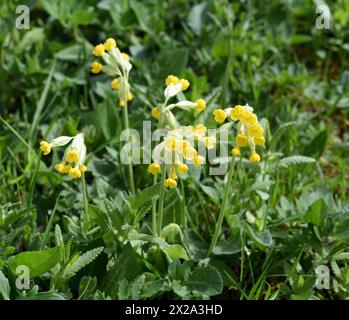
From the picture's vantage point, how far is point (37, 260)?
7.92ft

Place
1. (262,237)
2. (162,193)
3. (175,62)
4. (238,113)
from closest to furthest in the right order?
(238,113) < (162,193) < (262,237) < (175,62)

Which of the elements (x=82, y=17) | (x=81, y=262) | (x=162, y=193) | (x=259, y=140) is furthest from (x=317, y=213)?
(x=82, y=17)

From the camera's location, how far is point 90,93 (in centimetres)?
367

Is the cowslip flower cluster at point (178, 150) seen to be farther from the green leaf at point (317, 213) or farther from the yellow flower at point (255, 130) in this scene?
the green leaf at point (317, 213)

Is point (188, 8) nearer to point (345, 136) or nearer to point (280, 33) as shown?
Result: point (280, 33)

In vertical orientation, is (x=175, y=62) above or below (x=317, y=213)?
above

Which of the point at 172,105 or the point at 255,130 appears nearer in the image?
the point at 255,130

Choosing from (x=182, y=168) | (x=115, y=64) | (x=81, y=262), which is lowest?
(x=81, y=262)

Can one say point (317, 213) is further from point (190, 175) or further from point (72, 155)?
point (72, 155)

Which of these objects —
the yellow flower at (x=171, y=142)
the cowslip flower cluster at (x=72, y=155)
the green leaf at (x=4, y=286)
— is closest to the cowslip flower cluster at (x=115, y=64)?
the cowslip flower cluster at (x=72, y=155)

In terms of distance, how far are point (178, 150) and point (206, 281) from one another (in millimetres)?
547

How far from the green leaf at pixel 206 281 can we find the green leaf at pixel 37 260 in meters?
0.51

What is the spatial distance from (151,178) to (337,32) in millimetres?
1768
